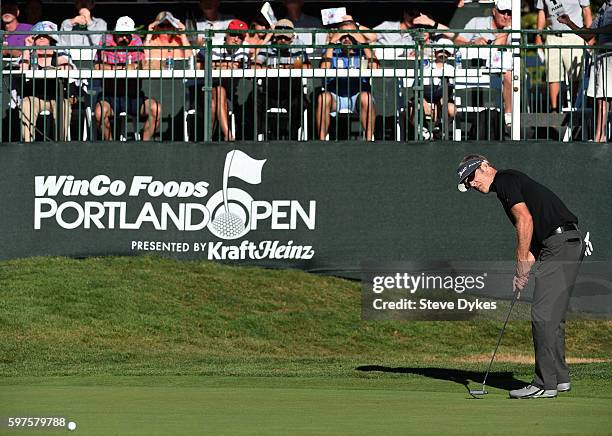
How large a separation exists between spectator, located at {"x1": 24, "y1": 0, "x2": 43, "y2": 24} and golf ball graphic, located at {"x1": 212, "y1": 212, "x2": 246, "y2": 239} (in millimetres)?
4443

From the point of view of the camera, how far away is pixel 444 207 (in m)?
16.4

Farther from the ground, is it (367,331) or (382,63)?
(382,63)

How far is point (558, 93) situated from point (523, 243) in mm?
7619

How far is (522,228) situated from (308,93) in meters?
7.30

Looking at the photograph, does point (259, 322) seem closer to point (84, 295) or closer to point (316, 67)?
point (84, 295)

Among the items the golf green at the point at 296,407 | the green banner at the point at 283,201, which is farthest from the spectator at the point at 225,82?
the golf green at the point at 296,407

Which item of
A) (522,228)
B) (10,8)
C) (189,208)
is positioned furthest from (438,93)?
(522,228)

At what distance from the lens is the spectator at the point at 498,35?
1672 centimetres

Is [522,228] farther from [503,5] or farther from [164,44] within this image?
[164,44]

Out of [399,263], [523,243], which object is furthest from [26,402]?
[399,263]

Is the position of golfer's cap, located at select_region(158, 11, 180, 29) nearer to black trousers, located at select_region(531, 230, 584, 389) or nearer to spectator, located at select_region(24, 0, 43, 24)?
spectator, located at select_region(24, 0, 43, 24)

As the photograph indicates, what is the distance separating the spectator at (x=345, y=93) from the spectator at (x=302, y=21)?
115cm

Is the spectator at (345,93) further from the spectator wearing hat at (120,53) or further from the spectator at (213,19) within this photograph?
the spectator wearing hat at (120,53)

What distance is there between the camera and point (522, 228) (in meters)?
9.87
